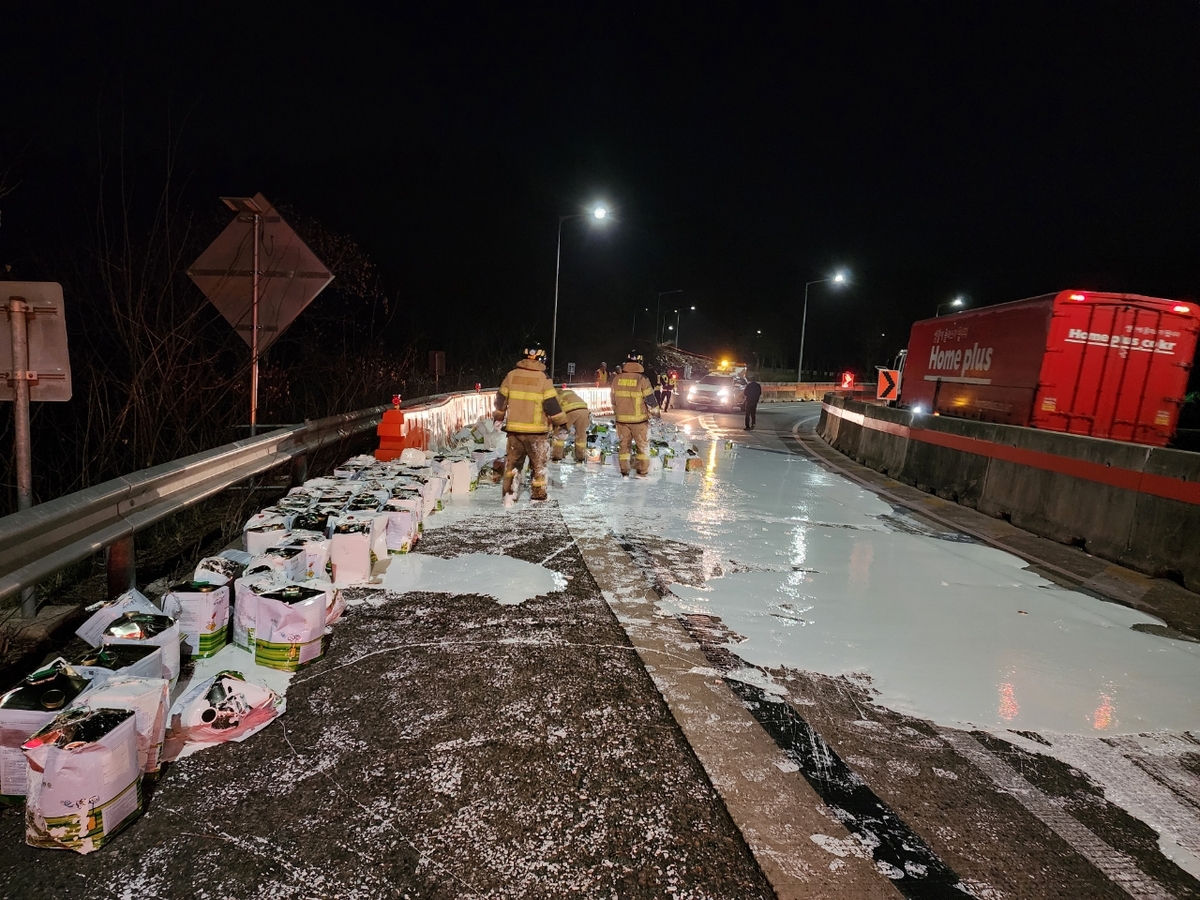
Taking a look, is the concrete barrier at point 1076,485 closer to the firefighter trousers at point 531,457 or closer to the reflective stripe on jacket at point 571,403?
Result: the reflective stripe on jacket at point 571,403

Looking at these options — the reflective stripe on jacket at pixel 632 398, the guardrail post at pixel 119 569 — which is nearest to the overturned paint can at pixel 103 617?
the guardrail post at pixel 119 569

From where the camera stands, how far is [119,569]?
4.11m

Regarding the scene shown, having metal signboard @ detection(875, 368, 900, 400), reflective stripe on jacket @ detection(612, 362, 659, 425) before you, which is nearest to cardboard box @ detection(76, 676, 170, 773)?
reflective stripe on jacket @ detection(612, 362, 659, 425)

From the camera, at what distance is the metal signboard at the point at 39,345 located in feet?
13.0

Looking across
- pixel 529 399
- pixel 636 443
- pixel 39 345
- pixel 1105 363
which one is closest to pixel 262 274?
pixel 529 399

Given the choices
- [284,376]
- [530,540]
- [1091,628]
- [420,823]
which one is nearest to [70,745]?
[420,823]

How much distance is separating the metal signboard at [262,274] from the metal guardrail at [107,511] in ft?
5.86

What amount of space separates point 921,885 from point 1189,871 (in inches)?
38.8

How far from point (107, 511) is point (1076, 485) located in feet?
27.7

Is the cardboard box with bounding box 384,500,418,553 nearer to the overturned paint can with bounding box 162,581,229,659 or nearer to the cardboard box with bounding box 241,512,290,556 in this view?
the cardboard box with bounding box 241,512,290,556

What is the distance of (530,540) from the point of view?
263 inches

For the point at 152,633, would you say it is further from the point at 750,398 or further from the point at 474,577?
the point at 750,398

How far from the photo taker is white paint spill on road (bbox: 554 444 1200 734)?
382 centimetres

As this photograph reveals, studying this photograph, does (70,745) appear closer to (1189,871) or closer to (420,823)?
(420,823)
